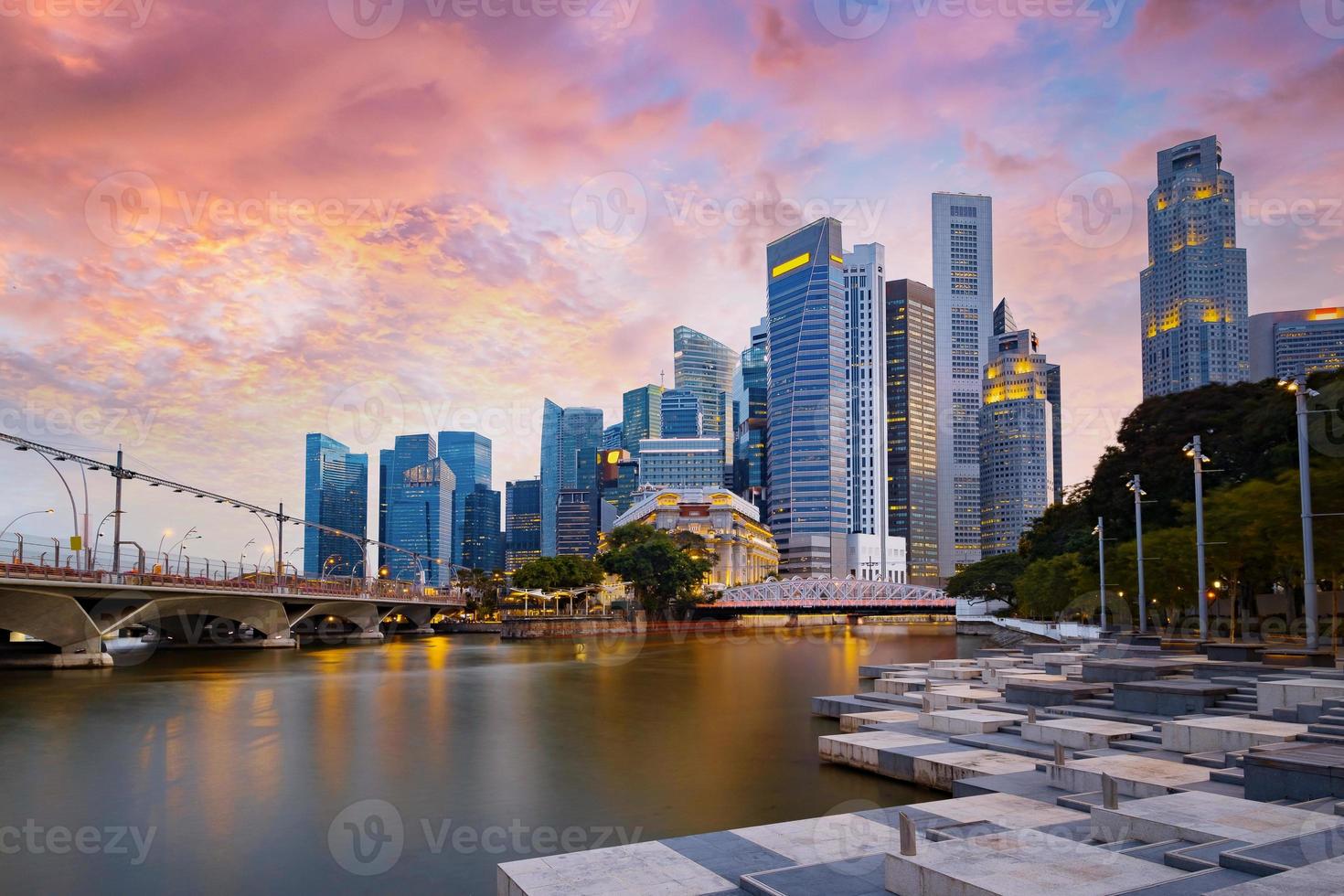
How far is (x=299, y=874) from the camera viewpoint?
51.5 feet

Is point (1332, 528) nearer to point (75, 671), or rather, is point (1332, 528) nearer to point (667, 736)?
point (667, 736)

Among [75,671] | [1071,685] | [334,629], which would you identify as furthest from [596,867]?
[334,629]

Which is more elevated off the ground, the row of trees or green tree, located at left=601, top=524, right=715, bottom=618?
the row of trees

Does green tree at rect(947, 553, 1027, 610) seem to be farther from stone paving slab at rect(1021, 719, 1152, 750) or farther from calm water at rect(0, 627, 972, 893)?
stone paving slab at rect(1021, 719, 1152, 750)

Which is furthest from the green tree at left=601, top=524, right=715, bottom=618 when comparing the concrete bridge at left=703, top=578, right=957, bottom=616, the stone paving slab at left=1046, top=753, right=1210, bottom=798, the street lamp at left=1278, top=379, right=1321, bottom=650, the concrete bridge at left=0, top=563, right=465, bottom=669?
the stone paving slab at left=1046, top=753, right=1210, bottom=798

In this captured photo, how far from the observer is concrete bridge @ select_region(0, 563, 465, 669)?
187ft

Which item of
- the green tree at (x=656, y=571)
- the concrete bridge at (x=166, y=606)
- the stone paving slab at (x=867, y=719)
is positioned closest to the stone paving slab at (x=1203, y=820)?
the stone paving slab at (x=867, y=719)

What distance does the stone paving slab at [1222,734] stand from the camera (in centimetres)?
1747

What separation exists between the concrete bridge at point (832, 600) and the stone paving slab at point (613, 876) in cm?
12626

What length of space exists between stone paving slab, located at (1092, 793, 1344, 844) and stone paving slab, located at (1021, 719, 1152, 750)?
5.87 metres

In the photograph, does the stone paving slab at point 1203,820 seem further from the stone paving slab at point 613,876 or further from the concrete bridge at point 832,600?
the concrete bridge at point 832,600

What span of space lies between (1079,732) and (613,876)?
40.3ft

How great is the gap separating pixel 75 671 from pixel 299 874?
5529 centimetres

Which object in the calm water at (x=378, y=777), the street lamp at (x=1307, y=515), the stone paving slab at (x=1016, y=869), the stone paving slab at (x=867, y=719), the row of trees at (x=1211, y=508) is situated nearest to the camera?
the stone paving slab at (x=1016, y=869)
